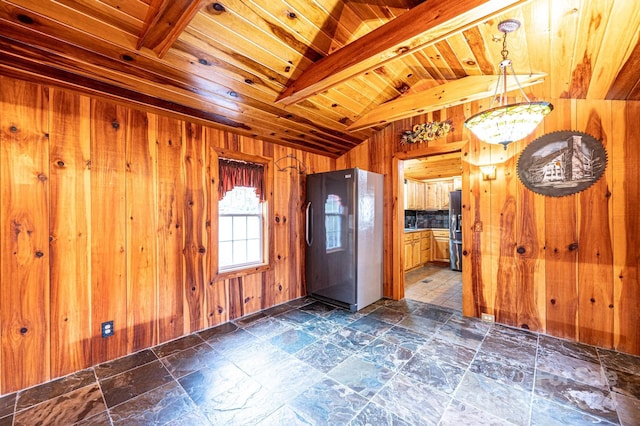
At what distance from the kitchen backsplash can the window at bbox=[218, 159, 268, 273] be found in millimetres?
4689

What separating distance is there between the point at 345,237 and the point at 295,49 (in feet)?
6.95

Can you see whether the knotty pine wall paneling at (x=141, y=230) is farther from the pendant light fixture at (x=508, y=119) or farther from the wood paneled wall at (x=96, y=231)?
the pendant light fixture at (x=508, y=119)

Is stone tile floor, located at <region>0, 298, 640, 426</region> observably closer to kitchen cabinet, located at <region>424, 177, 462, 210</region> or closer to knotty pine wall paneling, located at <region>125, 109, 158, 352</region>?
knotty pine wall paneling, located at <region>125, 109, 158, 352</region>

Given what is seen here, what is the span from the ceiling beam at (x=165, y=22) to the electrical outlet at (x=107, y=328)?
219 cm

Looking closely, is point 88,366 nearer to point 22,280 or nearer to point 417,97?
point 22,280

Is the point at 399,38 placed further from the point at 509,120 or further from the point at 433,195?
the point at 433,195

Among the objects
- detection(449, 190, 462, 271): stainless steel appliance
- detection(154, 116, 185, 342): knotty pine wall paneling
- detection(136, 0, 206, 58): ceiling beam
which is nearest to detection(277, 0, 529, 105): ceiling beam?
detection(136, 0, 206, 58): ceiling beam

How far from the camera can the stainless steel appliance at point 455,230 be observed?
213 inches

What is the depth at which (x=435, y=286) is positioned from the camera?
4410 mm

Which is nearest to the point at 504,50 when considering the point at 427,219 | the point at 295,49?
the point at 295,49

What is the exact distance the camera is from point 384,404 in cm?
170

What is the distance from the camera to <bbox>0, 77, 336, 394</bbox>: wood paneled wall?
6.13ft

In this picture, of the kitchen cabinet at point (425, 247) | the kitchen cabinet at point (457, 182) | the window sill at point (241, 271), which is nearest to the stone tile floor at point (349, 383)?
the window sill at point (241, 271)

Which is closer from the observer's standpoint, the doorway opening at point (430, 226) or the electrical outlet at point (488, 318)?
the electrical outlet at point (488, 318)
